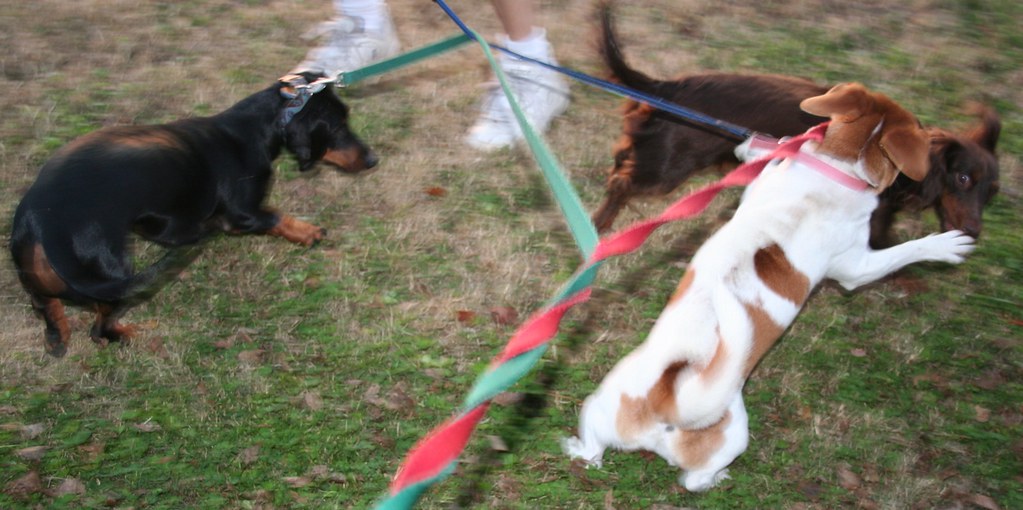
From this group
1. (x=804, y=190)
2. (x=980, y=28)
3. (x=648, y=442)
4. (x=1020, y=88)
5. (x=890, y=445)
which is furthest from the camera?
(x=980, y=28)

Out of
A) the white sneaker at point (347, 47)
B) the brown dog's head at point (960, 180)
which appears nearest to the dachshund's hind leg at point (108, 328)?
the white sneaker at point (347, 47)

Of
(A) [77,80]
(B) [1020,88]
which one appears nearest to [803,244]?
(B) [1020,88]

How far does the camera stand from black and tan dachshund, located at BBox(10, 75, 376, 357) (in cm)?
303

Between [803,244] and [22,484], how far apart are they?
2.95m

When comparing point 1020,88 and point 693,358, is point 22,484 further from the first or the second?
point 1020,88

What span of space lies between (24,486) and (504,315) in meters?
2.04

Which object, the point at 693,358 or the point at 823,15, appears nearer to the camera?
the point at 693,358

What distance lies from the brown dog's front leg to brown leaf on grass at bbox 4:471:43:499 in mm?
1499

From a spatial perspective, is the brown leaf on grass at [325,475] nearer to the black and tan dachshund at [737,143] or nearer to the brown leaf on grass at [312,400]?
the brown leaf on grass at [312,400]

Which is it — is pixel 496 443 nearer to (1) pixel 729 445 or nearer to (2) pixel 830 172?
(1) pixel 729 445

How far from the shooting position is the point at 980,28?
6586 mm

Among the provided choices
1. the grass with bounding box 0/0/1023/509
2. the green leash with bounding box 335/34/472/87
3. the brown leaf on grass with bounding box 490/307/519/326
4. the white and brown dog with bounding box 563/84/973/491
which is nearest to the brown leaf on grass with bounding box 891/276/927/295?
the grass with bounding box 0/0/1023/509

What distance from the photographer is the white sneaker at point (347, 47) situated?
512 cm

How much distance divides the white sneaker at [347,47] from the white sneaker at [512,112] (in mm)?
879
